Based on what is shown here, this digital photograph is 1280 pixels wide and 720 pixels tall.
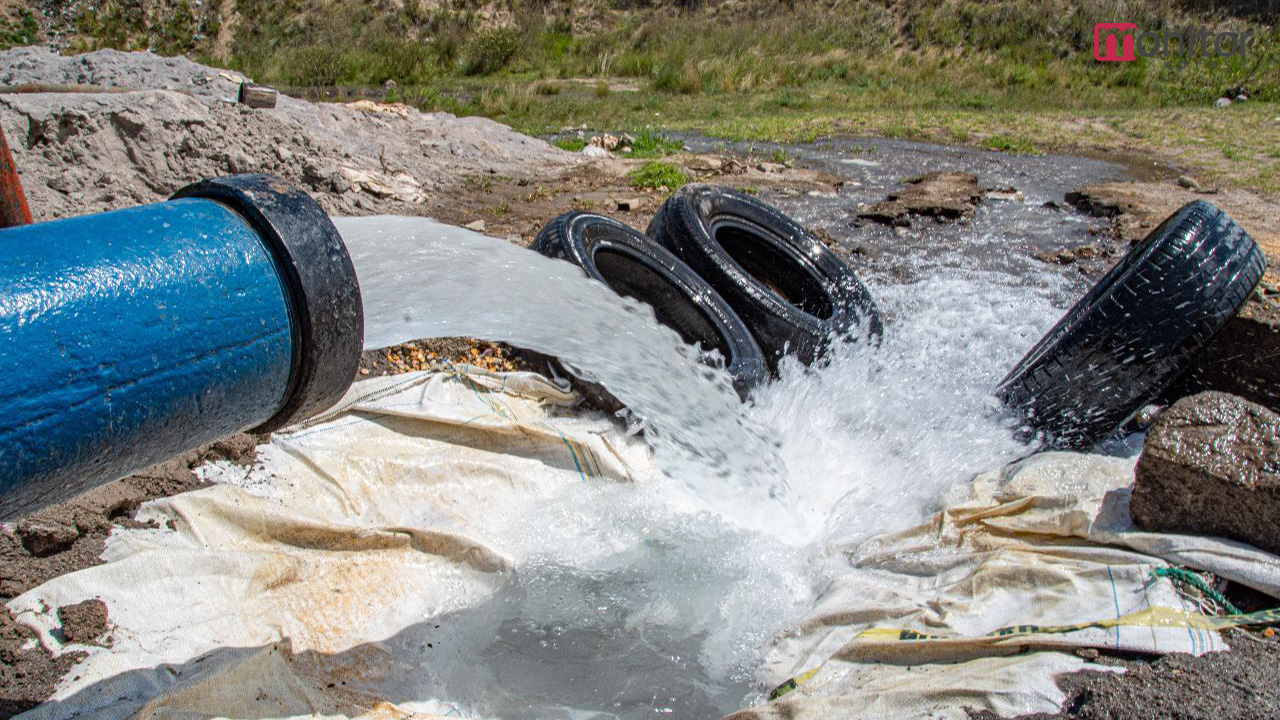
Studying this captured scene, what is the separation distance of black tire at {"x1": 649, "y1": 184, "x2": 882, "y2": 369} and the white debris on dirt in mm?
3115

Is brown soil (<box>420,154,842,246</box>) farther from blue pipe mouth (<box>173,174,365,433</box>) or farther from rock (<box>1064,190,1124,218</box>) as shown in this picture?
blue pipe mouth (<box>173,174,365,433</box>)

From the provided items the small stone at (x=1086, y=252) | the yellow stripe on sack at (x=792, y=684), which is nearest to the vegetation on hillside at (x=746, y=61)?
the small stone at (x=1086, y=252)

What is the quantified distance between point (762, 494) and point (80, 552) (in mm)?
Answer: 2735

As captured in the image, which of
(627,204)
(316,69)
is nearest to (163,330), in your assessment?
(627,204)

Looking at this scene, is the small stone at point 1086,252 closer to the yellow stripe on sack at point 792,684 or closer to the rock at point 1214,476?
the rock at point 1214,476

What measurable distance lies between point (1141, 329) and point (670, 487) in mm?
2373

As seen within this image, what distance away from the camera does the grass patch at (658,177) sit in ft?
29.6

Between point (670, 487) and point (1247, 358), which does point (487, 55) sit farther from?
point (1247, 358)

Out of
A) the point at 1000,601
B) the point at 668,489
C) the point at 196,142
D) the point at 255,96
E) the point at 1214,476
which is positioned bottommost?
the point at 668,489

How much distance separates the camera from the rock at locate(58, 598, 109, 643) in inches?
108

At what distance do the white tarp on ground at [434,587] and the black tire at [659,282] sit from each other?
1.20 meters

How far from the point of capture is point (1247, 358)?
4.28m

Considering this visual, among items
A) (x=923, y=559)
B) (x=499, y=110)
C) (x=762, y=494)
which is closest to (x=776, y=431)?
(x=762, y=494)

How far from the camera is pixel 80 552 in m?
3.10
